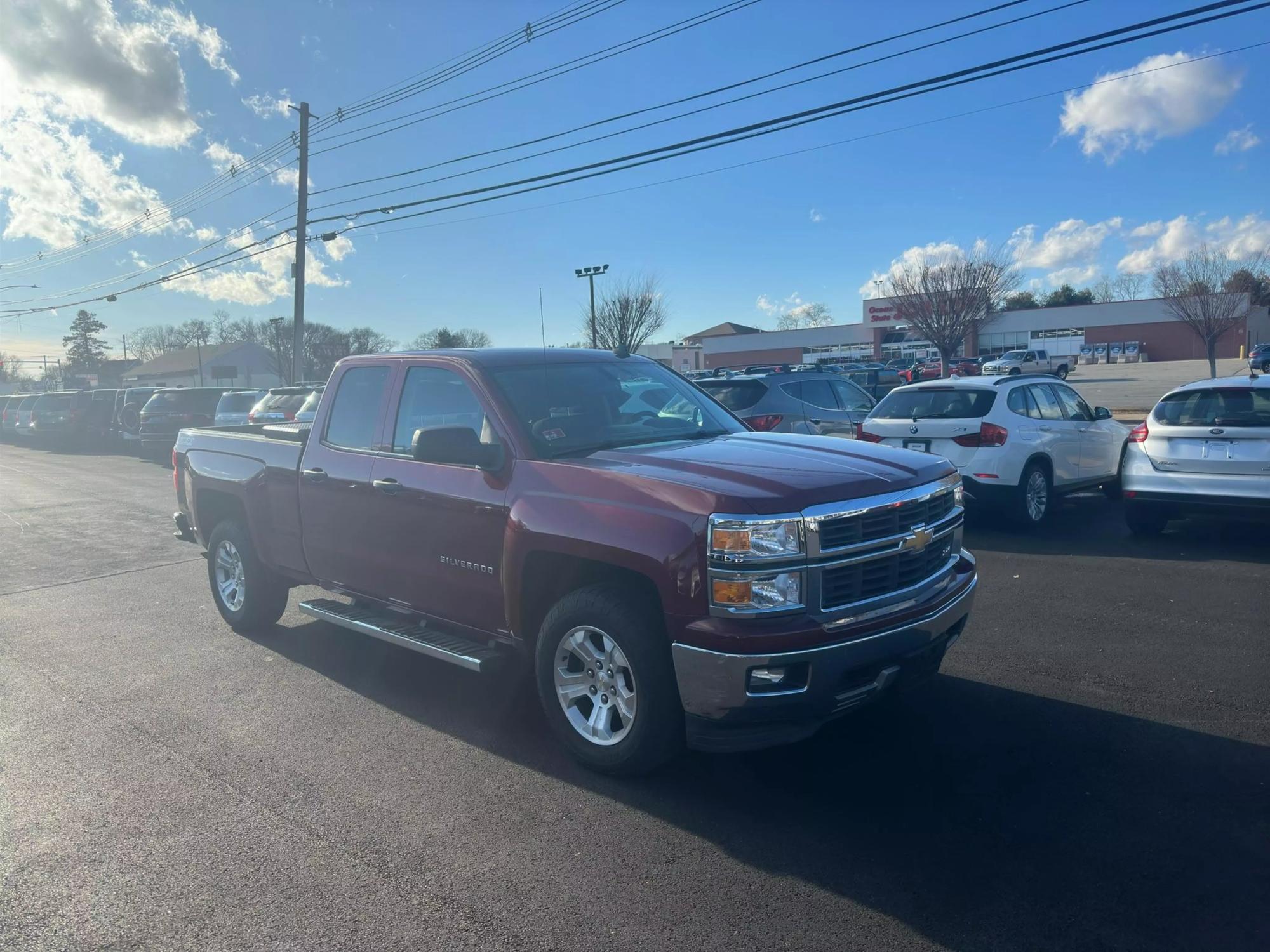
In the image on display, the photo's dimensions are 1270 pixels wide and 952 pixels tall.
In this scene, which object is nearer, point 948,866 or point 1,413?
point 948,866

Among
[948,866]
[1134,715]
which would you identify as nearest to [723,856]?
[948,866]

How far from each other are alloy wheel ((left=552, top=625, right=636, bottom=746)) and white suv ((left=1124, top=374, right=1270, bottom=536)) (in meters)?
7.03

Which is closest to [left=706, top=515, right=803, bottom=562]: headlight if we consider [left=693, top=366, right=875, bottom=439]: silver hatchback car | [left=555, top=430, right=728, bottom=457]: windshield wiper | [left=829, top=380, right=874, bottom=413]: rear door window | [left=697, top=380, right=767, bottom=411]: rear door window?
[left=555, top=430, right=728, bottom=457]: windshield wiper

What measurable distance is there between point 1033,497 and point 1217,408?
198 cm

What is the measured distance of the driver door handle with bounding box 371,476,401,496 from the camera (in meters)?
5.27

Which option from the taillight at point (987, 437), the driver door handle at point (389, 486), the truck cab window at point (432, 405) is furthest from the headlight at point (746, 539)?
the taillight at point (987, 437)

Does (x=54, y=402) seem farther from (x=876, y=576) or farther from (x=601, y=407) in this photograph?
(x=876, y=576)

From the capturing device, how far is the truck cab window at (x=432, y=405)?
517 cm

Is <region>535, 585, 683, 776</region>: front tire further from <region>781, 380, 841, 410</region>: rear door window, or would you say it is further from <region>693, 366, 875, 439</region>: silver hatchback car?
<region>781, 380, 841, 410</region>: rear door window

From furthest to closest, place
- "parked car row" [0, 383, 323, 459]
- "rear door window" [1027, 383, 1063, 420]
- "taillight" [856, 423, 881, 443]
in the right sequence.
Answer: "parked car row" [0, 383, 323, 459] < "taillight" [856, 423, 881, 443] < "rear door window" [1027, 383, 1063, 420]

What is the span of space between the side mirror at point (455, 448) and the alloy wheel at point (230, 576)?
298 cm

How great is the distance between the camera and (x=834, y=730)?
4859 millimetres

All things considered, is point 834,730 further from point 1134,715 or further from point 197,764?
point 197,764

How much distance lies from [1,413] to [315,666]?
44436 mm
